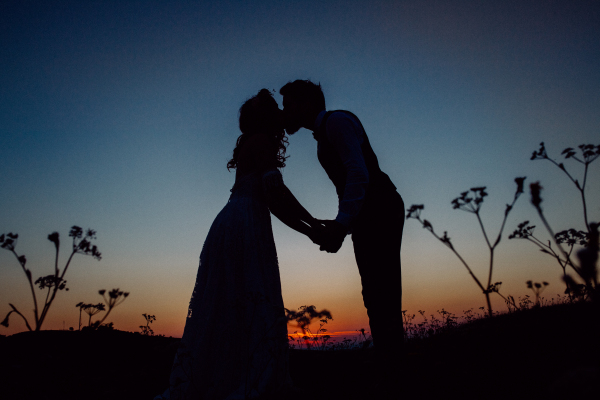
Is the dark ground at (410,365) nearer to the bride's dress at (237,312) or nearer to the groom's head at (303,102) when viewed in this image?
the bride's dress at (237,312)

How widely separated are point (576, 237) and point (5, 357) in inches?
353

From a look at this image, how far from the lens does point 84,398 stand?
4207 mm

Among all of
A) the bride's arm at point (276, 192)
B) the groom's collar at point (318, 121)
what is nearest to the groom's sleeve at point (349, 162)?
the groom's collar at point (318, 121)

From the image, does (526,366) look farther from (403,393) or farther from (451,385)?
(403,393)

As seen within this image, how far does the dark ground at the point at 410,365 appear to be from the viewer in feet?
6.86

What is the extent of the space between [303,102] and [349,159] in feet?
3.35

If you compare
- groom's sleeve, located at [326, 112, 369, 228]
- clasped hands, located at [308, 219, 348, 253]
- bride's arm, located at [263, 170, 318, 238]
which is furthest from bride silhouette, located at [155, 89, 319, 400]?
groom's sleeve, located at [326, 112, 369, 228]

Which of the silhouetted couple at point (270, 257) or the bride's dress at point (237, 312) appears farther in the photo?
the bride's dress at point (237, 312)

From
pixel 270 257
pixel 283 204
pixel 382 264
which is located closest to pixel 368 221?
pixel 382 264

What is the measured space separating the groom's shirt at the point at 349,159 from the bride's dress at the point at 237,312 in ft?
2.62

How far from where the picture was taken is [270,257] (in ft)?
12.8

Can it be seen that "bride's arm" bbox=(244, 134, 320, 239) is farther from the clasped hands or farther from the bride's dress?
the clasped hands

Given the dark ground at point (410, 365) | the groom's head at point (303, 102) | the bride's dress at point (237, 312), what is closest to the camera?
the dark ground at point (410, 365)

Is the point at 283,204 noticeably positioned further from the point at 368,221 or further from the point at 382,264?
the point at 382,264
